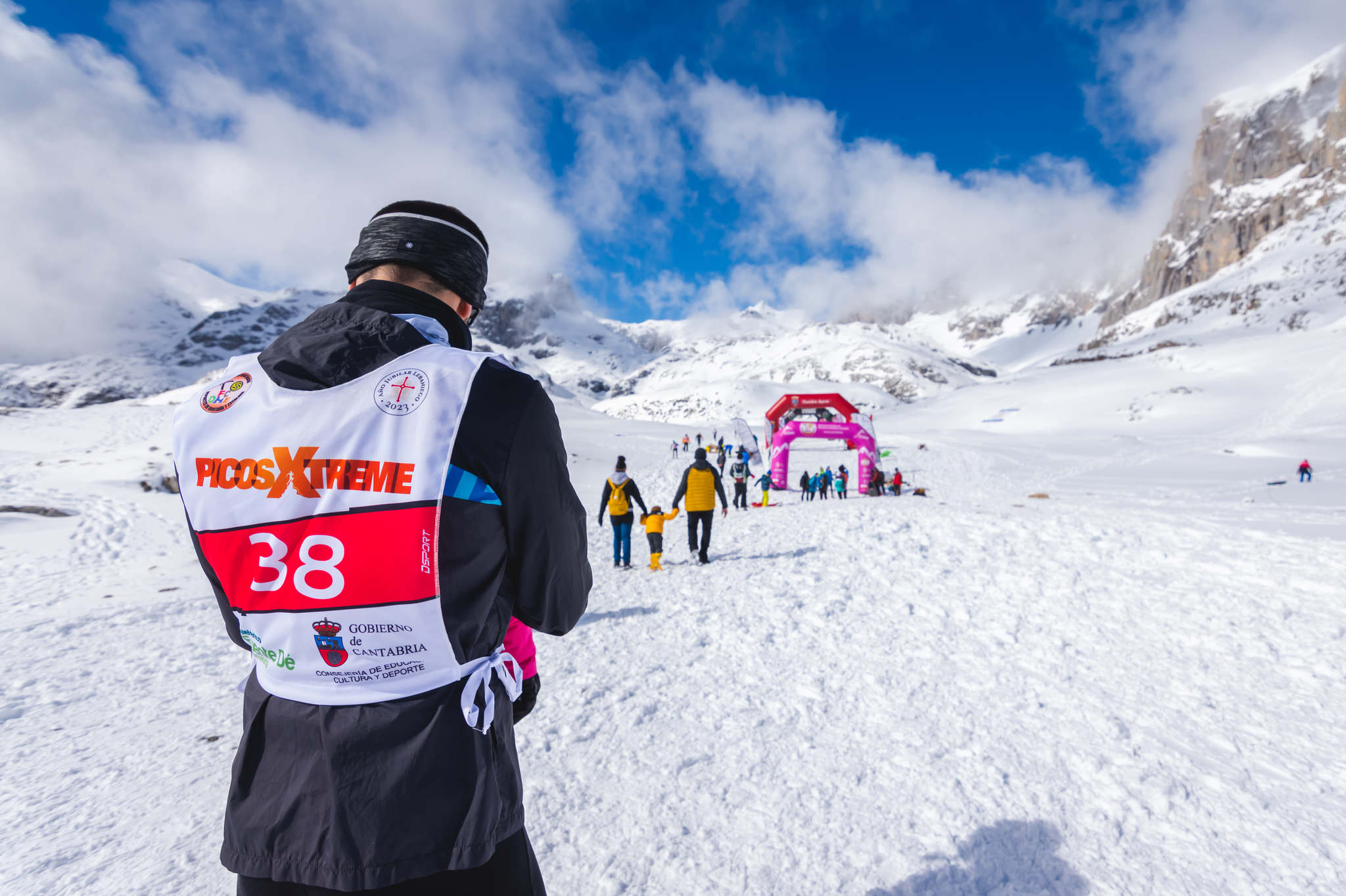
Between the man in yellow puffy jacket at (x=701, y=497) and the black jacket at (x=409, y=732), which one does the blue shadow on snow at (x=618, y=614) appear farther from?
the black jacket at (x=409, y=732)

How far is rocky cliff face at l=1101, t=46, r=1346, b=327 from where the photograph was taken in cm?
13812

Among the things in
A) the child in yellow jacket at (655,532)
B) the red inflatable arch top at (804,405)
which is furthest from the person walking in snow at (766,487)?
the child in yellow jacket at (655,532)

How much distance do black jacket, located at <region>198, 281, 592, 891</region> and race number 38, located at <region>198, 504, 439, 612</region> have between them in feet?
0.20

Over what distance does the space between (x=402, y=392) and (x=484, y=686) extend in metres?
0.75

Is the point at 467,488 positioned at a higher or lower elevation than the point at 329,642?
higher

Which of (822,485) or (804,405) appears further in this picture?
(804,405)

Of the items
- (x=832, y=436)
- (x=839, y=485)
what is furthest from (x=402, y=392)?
(x=832, y=436)

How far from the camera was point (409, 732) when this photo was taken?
4.41ft

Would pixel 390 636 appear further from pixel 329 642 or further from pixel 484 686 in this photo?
pixel 484 686

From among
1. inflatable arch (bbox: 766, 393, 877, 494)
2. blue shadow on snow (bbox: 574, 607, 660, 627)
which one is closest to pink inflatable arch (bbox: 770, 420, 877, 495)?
inflatable arch (bbox: 766, 393, 877, 494)

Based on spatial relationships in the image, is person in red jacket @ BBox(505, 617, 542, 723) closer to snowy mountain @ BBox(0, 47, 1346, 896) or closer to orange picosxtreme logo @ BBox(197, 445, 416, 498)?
orange picosxtreme logo @ BBox(197, 445, 416, 498)

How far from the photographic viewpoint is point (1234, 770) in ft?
12.7

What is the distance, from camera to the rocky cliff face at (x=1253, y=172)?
138m

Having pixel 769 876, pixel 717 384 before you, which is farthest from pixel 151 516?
pixel 717 384
